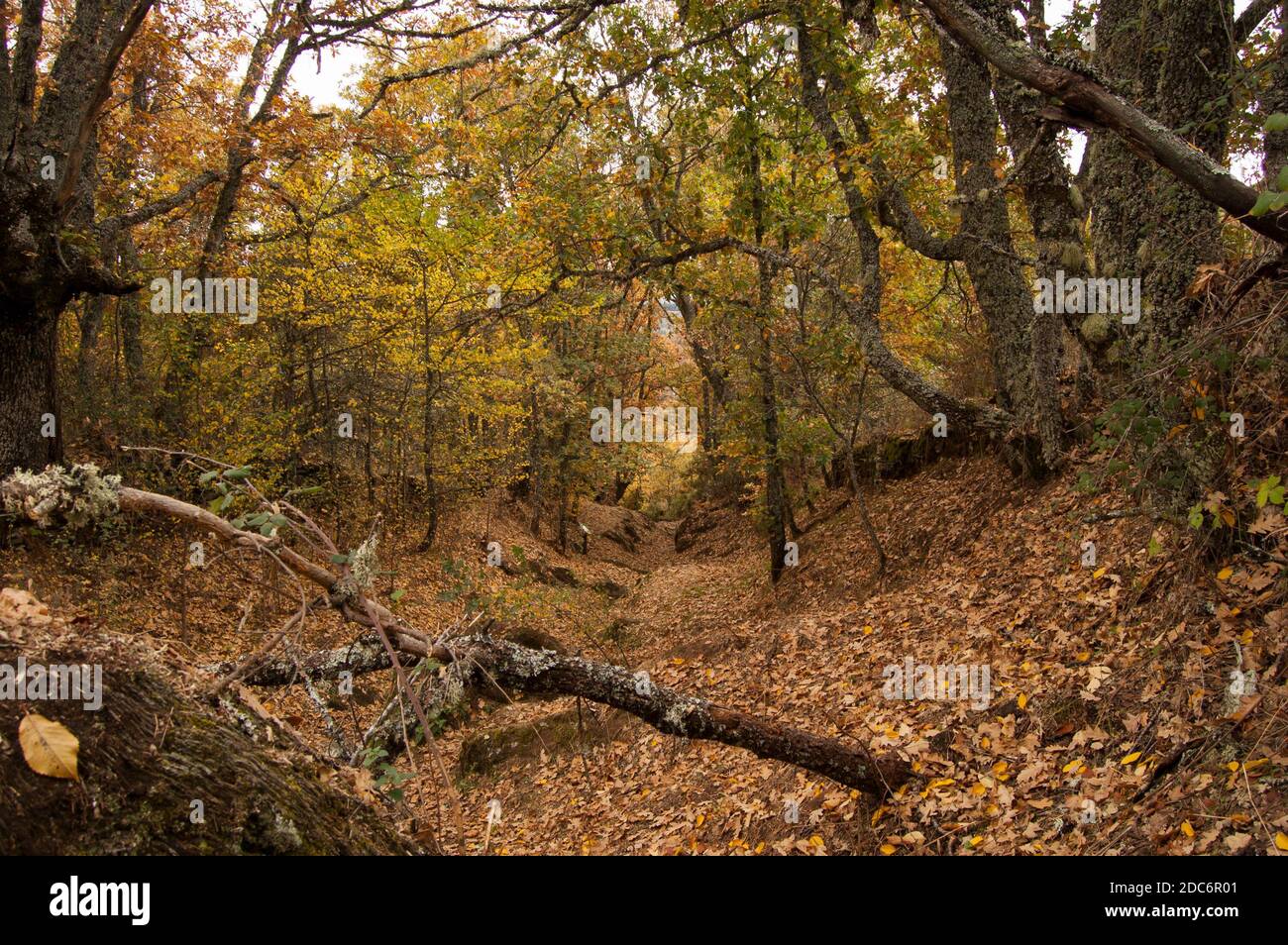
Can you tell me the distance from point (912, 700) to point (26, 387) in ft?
32.0

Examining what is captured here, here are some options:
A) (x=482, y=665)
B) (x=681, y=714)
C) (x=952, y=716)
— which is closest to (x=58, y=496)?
(x=482, y=665)

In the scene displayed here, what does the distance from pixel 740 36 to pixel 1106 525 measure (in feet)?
25.9

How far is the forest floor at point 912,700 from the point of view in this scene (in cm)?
356

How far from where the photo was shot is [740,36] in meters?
9.48

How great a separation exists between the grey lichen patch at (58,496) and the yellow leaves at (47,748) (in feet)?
3.61

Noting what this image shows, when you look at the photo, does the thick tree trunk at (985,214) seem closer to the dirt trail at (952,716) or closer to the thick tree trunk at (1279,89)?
the dirt trail at (952,716)

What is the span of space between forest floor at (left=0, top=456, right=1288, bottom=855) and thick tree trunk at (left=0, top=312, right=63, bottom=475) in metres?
1.68

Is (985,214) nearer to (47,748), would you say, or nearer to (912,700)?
(912,700)

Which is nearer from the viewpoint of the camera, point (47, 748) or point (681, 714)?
point (47, 748)

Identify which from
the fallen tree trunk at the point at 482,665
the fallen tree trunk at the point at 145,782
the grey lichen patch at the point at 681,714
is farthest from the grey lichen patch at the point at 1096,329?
the fallen tree trunk at the point at 145,782

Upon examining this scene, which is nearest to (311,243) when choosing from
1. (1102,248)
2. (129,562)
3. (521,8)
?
(129,562)

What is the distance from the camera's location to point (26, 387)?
750 centimetres

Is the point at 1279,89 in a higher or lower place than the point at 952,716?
higher

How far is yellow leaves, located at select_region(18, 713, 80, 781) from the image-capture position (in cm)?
120
